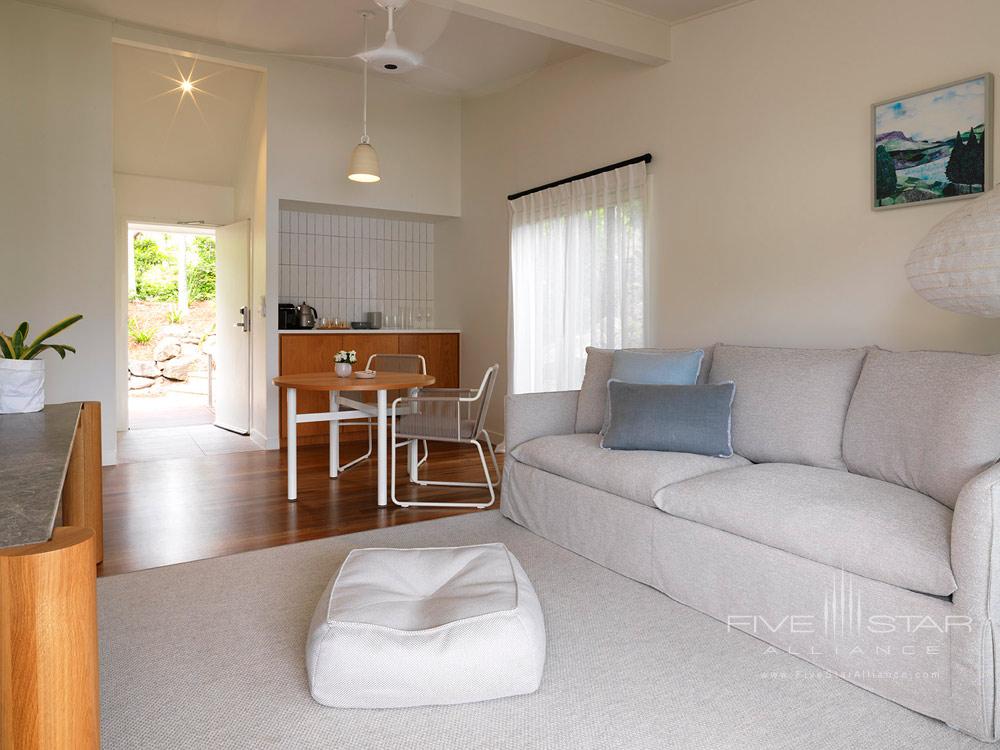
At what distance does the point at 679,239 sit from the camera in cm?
418

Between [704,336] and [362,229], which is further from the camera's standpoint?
[362,229]

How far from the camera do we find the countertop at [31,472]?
950 millimetres

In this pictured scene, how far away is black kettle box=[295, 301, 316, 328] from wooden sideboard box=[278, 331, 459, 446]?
27 centimetres

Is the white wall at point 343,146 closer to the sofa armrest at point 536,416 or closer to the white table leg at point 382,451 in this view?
the white table leg at point 382,451

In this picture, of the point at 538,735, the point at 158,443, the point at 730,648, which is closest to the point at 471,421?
the point at 730,648

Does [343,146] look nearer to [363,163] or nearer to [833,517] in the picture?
[363,163]

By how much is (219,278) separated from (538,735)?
A: 19.9 feet

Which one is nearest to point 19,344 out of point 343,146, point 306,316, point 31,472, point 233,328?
point 31,472

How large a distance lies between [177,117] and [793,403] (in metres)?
5.80

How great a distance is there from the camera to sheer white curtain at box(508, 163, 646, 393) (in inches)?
175

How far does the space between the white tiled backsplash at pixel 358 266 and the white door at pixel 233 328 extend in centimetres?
35

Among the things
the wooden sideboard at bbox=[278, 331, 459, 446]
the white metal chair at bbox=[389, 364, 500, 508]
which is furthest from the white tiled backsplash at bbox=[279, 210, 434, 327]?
the white metal chair at bbox=[389, 364, 500, 508]

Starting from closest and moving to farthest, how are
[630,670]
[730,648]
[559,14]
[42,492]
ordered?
[42,492]
[630,670]
[730,648]
[559,14]

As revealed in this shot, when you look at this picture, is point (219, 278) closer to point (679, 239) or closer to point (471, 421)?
point (471, 421)
